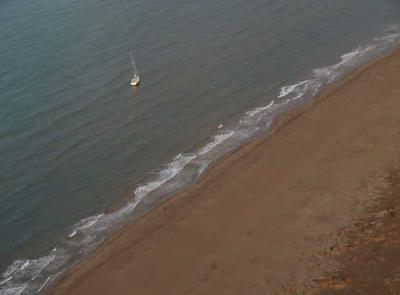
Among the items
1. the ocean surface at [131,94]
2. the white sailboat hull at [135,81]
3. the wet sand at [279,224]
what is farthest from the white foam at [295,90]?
the white sailboat hull at [135,81]

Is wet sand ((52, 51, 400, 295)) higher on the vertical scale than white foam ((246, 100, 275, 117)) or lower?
lower

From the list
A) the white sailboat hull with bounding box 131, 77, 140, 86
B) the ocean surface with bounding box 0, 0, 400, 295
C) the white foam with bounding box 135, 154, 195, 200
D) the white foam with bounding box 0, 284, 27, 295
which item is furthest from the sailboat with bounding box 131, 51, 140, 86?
the white foam with bounding box 0, 284, 27, 295

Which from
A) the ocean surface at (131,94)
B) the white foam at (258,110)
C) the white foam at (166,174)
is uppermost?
the ocean surface at (131,94)

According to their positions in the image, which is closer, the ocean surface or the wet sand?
the wet sand

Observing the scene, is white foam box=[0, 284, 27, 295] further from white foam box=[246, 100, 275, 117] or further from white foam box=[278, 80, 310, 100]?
white foam box=[278, 80, 310, 100]

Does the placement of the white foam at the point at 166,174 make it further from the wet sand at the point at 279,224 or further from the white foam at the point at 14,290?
the white foam at the point at 14,290

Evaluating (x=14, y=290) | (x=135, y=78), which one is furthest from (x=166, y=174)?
(x=135, y=78)

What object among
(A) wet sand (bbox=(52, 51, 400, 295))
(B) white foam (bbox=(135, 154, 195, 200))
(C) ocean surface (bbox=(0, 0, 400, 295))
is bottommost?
(A) wet sand (bbox=(52, 51, 400, 295))
